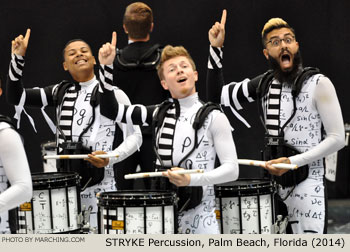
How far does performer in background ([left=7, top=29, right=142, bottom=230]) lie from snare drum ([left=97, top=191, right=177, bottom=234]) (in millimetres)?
1237

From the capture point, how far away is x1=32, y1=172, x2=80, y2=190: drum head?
5508 mm

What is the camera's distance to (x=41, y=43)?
892cm

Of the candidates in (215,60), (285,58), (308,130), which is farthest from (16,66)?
(308,130)

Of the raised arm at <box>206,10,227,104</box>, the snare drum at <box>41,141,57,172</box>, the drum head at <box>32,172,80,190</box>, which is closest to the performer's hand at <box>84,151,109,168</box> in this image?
the drum head at <box>32,172,80,190</box>

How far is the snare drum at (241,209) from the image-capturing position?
517 centimetres

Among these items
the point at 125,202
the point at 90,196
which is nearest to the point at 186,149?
the point at 125,202

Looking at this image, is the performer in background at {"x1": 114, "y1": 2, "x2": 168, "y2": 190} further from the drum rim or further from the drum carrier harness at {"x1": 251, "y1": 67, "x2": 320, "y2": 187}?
the drum rim

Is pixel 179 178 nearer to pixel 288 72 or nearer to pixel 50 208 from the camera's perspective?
pixel 50 208

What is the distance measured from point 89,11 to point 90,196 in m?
3.17

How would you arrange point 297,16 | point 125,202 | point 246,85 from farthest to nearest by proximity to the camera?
point 297,16, point 246,85, point 125,202

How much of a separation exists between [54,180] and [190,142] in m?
1.03

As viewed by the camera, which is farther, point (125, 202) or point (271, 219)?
point (271, 219)

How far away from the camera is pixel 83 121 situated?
245 inches

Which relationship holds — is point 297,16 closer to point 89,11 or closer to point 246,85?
point 89,11
